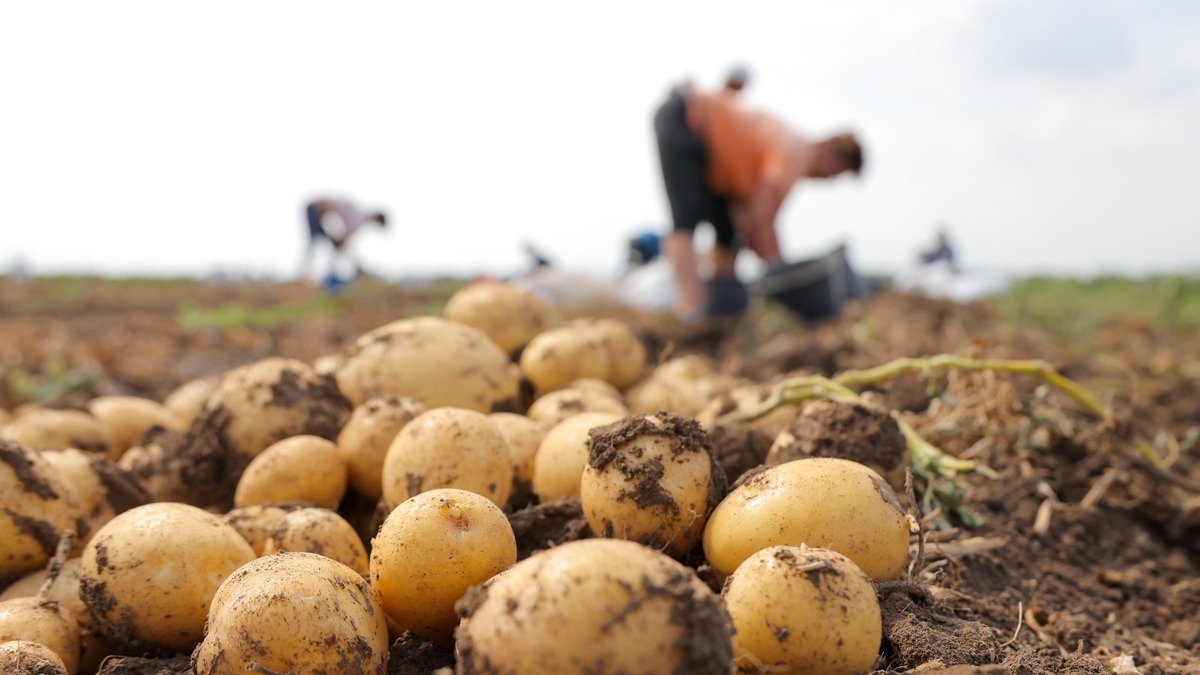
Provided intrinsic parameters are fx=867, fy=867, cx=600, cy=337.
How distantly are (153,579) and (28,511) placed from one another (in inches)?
23.1

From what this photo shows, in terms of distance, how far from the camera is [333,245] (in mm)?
13828

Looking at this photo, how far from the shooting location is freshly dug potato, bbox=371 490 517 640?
72.7 inches

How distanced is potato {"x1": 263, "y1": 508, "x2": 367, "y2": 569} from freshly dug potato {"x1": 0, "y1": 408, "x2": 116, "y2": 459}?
58.4 inches

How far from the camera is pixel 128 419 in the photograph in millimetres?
3725

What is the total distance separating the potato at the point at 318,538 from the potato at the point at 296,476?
0.21 m

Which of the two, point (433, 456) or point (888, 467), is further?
point (888, 467)

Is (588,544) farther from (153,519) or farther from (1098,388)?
(1098,388)

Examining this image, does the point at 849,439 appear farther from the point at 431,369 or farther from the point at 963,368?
the point at 431,369

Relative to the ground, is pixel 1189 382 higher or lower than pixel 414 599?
lower

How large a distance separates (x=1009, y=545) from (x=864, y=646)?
5.04 feet

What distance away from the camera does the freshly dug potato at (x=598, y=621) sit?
1330 millimetres

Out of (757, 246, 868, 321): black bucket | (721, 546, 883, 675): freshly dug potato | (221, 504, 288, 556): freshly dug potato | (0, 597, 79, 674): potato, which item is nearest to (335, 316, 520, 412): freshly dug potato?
(221, 504, 288, 556): freshly dug potato

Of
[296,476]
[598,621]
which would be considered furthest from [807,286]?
[598,621]

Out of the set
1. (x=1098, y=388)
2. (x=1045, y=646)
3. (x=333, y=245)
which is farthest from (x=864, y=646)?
(x=333, y=245)
